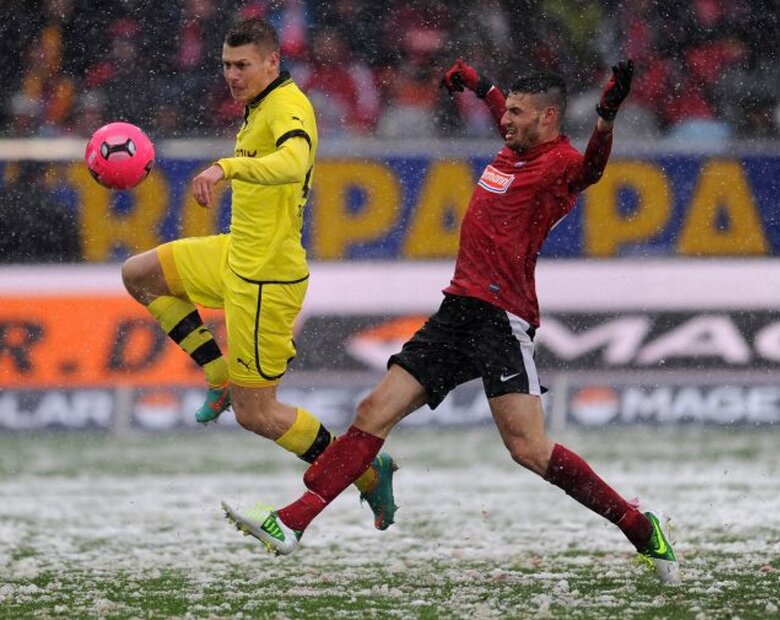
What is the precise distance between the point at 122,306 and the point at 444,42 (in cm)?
312

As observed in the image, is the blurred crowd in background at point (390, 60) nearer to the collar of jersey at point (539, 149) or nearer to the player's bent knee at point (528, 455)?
the collar of jersey at point (539, 149)

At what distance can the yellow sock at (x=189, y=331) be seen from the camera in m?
6.72

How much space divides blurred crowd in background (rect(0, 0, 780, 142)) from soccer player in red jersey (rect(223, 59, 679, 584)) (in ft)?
17.0

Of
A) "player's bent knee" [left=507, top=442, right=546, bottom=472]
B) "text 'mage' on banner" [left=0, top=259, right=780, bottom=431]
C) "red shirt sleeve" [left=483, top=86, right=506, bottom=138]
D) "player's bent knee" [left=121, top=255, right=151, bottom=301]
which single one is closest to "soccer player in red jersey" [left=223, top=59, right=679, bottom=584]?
"player's bent knee" [left=507, top=442, right=546, bottom=472]

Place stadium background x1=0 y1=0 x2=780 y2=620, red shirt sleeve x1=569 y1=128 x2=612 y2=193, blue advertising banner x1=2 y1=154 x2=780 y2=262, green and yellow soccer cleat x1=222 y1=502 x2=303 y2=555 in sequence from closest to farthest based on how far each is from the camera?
red shirt sleeve x1=569 y1=128 x2=612 y2=193
green and yellow soccer cleat x1=222 y1=502 x2=303 y2=555
stadium background x1=0 y1=0 x2=780 y2=620
blue advertising banner x1=2 y1=154 x2=780 y2=262

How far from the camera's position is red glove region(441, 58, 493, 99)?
653 cm

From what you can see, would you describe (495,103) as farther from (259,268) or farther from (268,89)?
(259,268)

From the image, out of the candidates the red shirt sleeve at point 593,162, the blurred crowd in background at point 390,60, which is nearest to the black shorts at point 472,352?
the red shirt sleeve at point 593,162

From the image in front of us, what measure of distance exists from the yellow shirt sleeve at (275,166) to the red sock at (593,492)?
4.20 ft

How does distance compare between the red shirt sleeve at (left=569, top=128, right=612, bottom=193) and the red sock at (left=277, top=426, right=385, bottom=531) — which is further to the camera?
the red sock at (left=277, top=426, right=385, bottom=531)

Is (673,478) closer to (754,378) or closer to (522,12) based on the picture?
(754,378)

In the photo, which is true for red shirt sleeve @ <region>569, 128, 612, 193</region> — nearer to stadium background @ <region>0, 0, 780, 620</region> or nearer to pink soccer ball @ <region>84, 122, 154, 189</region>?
pink soccer ball @ <region>84, 122, 154, 189</region>

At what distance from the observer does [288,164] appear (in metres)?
5.84

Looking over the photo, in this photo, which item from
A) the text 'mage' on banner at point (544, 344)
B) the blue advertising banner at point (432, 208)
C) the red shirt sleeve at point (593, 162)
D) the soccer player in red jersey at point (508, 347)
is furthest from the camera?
the blue advertising banner at point (432, 208)
